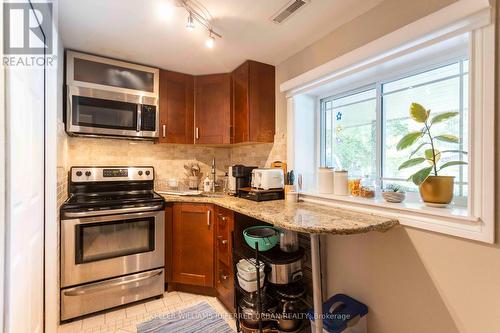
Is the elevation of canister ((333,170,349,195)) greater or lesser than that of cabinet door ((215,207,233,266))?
greater

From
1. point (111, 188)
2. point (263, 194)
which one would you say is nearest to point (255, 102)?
point (263, 194)

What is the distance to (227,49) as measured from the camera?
6.82ft

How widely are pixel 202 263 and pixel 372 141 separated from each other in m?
1.74

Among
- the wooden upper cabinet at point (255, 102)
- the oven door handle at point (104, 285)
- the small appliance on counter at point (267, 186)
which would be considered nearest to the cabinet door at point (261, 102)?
the wooden upper cabinet at point (255, 102)

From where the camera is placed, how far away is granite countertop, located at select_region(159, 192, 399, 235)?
1192 millimetres

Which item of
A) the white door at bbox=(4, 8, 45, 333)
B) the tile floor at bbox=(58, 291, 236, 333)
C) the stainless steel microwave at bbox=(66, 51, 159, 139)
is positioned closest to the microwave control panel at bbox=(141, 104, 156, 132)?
the stainless steel microwave at bbox=(66, 51, 159, 139)

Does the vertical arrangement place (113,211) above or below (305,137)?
below

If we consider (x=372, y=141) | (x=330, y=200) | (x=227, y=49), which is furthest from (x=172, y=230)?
(x=372, y=141)

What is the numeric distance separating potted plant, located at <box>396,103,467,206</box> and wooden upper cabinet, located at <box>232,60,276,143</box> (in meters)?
1.23

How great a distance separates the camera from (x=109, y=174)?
7.88 feet

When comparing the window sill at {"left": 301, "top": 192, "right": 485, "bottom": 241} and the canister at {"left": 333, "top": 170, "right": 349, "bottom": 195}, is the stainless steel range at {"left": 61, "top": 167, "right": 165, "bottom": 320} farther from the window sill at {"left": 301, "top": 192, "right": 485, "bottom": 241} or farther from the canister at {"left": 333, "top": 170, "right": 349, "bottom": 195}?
the window sill at {"left": 301, "top": 192, "right": 485, "bottom": 241}

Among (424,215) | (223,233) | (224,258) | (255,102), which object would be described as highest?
(255,102)

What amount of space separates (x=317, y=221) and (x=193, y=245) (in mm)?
1340

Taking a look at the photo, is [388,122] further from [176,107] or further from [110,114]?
[110,114]
